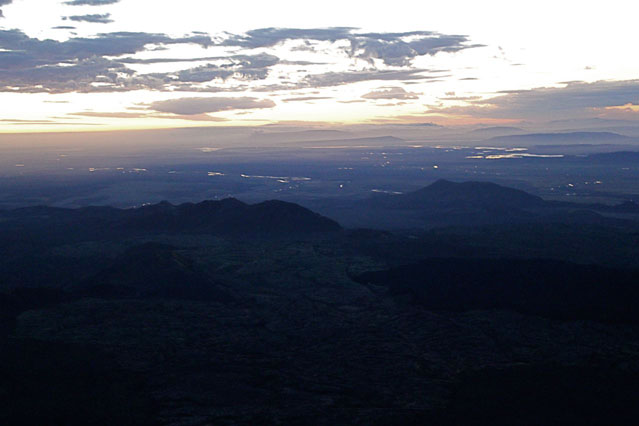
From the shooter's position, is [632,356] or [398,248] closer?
[632,356]

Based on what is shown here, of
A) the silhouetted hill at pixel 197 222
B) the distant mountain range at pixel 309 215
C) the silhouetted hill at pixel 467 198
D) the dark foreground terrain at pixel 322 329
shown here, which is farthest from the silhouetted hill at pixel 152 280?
the silhouetted hill at pixel 467 198

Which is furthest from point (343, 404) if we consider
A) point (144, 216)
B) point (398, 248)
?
point (144, 216)

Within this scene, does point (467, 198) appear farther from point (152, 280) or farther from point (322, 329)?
point (322, 329)

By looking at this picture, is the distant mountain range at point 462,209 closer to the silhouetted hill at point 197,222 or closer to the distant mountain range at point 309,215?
the distant mountain range at point 309,215

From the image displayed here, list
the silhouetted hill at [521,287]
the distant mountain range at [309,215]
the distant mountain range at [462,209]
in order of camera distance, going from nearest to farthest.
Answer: the silhouetted hill at [521,287] → the distant mountain range at [309,215] → the distant mountain range at [462,209]

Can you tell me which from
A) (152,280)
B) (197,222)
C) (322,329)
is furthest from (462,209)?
(322,329)

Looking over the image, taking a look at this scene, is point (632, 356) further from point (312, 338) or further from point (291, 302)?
point (291, 302)

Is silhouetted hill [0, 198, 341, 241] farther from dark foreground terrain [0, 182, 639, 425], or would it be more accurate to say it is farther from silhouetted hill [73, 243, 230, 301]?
silhouetted hill [73, 243, 230, 301]
